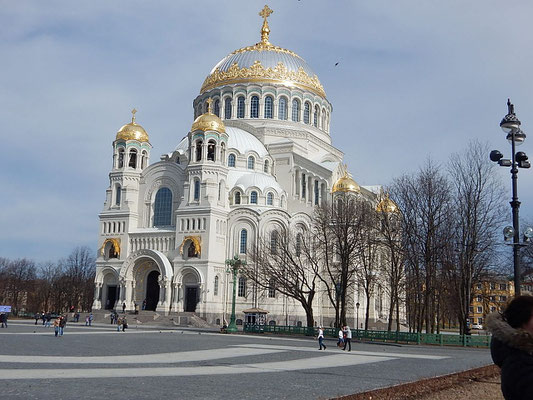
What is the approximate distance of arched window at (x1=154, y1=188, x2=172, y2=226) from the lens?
6053 cm

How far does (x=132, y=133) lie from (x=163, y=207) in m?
8.01

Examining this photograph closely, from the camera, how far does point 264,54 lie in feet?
235

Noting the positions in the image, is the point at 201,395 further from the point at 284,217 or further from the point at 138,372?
the point at 284,217

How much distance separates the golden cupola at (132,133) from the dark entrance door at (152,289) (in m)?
13.6

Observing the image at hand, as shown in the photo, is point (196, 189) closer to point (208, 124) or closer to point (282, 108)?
point (208, 124)

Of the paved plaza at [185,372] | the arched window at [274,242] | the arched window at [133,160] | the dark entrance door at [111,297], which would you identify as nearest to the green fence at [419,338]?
the arched window at [274,242]

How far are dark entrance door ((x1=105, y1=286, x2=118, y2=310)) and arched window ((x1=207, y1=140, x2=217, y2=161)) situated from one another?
15648 millimetres

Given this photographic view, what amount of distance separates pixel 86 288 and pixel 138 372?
3181 inches

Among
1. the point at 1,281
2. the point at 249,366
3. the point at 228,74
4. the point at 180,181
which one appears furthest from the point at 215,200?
the point at 1,281

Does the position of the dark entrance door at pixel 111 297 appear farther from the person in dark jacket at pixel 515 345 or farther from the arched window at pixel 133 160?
the person in dark jacket at pixel 515 345

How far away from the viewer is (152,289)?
5825cm

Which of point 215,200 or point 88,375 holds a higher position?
point 215,200

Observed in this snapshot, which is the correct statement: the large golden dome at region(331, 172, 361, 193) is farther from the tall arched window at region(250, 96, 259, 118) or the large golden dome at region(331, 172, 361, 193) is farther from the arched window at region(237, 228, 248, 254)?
the tall arched window at region(250, 96, 259, 118)

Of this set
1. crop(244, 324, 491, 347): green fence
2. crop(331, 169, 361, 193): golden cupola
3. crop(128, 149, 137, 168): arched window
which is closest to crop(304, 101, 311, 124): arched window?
crop(331, 169, 361, 193): golden cupola
